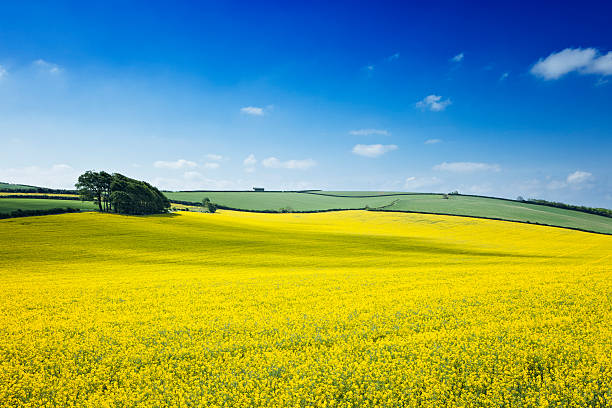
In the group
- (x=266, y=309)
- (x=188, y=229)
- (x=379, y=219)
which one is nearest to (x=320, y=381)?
(x=266, y=309)

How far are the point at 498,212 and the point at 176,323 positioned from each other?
321 ft

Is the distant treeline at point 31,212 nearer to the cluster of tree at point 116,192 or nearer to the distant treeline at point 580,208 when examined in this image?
the cluster of tree at point 116,192

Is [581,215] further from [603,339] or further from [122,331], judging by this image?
[122,331]

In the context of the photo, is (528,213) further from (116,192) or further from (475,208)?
(116,192)

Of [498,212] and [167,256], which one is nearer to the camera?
[167,256]

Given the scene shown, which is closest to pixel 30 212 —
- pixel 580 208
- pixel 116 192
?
pixel 116 192

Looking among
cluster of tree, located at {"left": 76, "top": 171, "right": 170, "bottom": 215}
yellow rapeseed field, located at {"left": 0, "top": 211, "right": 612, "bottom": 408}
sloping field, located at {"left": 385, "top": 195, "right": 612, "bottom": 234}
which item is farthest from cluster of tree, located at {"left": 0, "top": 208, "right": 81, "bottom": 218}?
sloping field, located at {"left": 385, "top": 195, "right": 612, "bottom": 234}

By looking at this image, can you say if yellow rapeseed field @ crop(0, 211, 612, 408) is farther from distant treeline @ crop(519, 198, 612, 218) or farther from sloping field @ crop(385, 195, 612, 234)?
distant treeline @ crop(519, 198, 612, 218)

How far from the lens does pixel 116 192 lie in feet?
174

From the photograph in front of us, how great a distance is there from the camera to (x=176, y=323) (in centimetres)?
1098

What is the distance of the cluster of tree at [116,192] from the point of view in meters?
53.7

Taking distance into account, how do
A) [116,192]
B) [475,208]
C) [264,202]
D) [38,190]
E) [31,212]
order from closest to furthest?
[31,212] → [116,192] → [38,190] → [475,208] → [264,202]

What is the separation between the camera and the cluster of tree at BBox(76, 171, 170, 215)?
176ft

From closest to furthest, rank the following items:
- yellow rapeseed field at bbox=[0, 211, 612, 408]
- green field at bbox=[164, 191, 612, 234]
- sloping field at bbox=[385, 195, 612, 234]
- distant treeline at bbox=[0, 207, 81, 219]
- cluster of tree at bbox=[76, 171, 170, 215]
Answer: yellow rapeseed field at bbox=[0, 211, 612, 408] < distant treeline at bbox=[0, 207, 81, 219] < cluster of tree at bbox=[76, 171, 170, 215] < sloping field at bbox=[385, 195, 612, 234] < green field at bbox=[164, 191, 612, 234]
